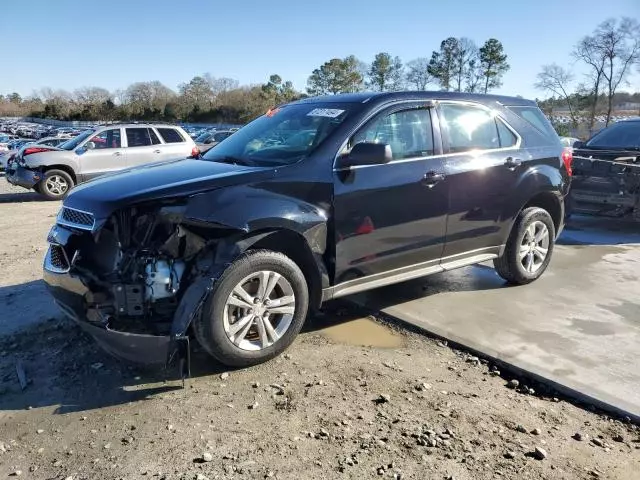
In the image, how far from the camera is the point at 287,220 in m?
3.67

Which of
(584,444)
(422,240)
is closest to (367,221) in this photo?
(422,240)

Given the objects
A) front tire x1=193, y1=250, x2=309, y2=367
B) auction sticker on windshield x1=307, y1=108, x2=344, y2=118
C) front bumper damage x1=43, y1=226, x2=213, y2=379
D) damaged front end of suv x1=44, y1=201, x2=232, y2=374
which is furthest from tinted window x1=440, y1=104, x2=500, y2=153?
front bumper damage x1=43, y1=226, x2=213, y2=379

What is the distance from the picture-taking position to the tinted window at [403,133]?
4.28m

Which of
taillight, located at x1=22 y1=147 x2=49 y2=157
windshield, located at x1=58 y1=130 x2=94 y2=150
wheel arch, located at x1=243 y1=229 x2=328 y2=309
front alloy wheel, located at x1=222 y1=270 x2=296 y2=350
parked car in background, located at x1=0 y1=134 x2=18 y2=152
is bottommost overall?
front alloy wheel, located at x1=222 y1=270 x2=296 y2=350

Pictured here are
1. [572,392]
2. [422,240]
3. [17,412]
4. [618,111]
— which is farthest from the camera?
[618,111]

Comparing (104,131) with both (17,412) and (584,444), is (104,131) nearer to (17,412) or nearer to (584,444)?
(17,412)

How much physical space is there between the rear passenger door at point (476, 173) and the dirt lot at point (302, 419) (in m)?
1.21

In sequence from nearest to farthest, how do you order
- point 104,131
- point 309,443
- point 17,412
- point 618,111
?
point 309,443 < point 17,412 < point 104,131 < point 618,111

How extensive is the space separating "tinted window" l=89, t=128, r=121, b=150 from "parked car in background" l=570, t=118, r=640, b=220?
33.3 feet

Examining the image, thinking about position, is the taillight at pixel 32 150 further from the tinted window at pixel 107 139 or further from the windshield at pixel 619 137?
the windshield at pixel 619 137

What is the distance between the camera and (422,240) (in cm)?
454

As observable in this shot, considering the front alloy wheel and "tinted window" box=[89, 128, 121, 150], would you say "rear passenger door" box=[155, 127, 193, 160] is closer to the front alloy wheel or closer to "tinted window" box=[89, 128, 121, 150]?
"tinted window" box=[89, 128, 121, 150]

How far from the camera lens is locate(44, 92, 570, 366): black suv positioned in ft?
11.2

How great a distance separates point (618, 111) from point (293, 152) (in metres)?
65.2
